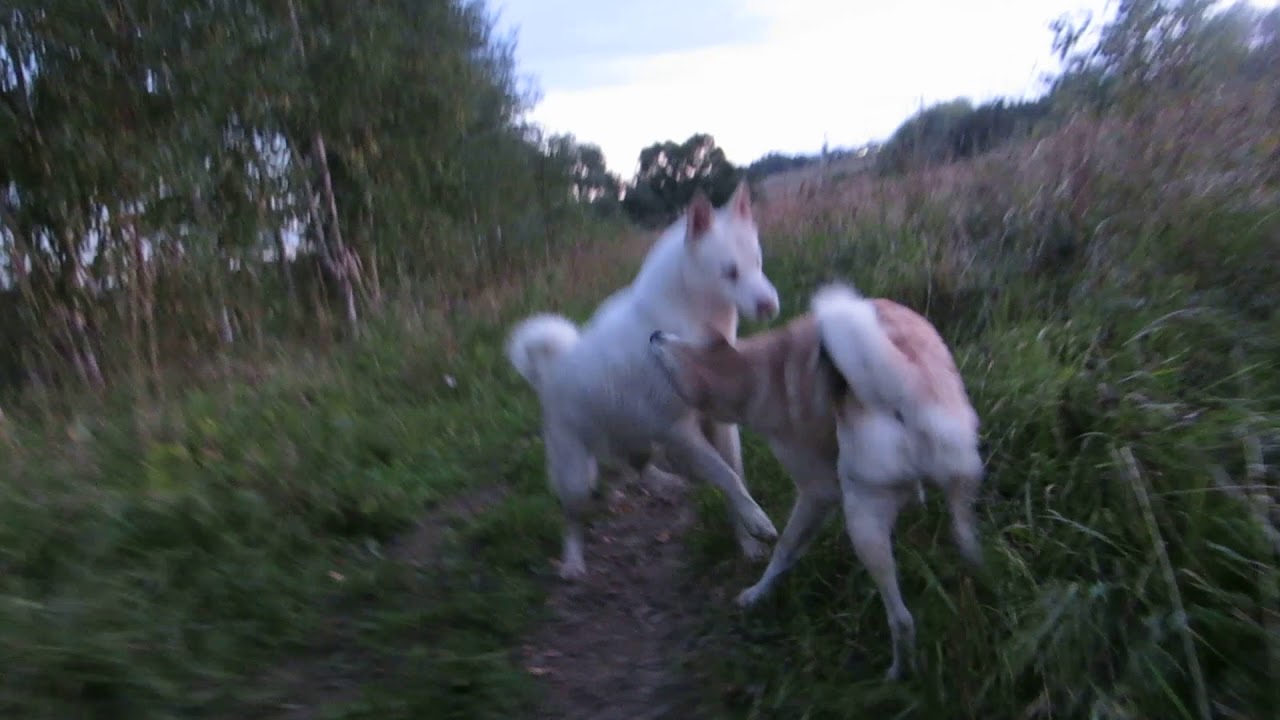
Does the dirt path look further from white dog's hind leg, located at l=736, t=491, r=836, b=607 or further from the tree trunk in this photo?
the tree trunk

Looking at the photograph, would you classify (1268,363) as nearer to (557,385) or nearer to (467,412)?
(557,385)

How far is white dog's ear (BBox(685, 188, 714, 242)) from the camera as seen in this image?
3706mm

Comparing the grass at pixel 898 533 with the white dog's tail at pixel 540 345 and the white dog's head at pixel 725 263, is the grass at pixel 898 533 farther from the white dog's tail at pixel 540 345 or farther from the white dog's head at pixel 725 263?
the white dog's head at pixel 725 263

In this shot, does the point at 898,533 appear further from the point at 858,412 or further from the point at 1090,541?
the point at 858,412

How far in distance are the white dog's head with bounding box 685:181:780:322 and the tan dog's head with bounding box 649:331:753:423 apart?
523 mm

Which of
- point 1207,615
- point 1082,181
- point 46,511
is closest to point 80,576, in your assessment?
point 46,511

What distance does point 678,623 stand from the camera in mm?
3484

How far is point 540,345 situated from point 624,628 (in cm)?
146

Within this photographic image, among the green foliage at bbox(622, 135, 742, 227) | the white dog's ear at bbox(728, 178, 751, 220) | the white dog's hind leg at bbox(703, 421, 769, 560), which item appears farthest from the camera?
the green foliage at bbox(622, 135, 742, 227)

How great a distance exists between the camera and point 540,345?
4.25m

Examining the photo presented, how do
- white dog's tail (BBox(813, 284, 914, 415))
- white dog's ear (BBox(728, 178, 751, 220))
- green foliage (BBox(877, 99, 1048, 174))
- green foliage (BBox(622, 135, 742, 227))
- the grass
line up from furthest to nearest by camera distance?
green foliage (BBox(622, 135, 742, 227)), green foliage (BBox(877, 99, 1048, 174)), white dog's ear (BBox(728, 178, 751, 220)), white dog's tail (BBox(813, 284, 914, 415)), the grass

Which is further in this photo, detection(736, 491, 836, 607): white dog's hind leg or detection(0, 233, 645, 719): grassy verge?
detection(736, 491, 836, 607): white dog's hind leg

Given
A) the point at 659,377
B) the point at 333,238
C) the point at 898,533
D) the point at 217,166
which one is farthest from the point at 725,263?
the point at 333,238

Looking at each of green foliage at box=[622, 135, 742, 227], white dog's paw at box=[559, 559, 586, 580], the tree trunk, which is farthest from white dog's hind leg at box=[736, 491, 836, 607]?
the tree trunk
